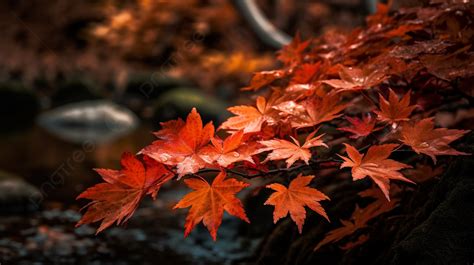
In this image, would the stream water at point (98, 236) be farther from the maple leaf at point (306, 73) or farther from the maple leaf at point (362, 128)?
the maple leaf at point (362, 128)

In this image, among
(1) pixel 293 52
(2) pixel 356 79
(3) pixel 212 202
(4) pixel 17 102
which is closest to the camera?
(3) pixel 212 202

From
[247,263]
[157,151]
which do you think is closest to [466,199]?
[157,151]

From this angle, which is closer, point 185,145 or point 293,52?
point 185,145

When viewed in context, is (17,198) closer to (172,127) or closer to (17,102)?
(172,127)

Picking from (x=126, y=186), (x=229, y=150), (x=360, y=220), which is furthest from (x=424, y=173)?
(x=126, y=186)

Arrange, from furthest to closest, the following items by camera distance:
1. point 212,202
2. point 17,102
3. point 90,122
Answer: point 17,102 < point 90,122 < point 212,202

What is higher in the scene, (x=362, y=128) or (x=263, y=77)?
(x=263, y=77)
